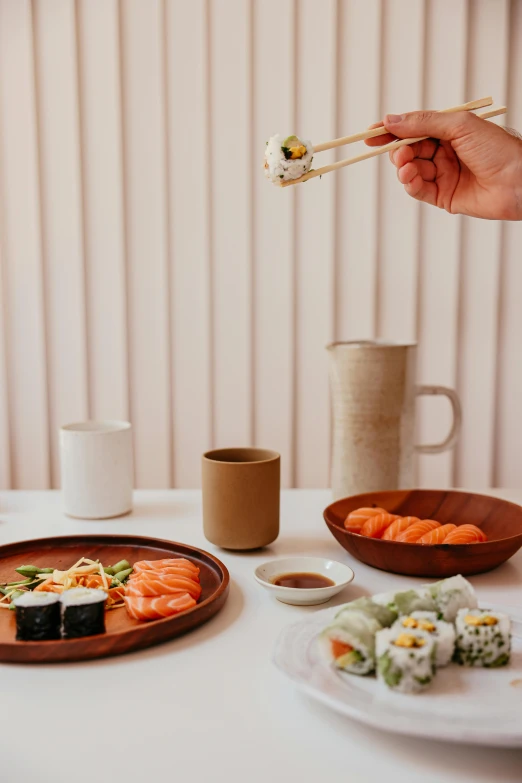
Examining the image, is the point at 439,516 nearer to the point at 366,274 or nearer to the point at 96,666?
the point at 96,666

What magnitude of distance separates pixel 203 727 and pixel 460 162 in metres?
1.20

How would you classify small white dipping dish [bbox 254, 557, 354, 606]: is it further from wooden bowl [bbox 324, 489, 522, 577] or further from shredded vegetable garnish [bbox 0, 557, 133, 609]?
shredded vegetable garnish [bbox 0, 557, 133, 609]

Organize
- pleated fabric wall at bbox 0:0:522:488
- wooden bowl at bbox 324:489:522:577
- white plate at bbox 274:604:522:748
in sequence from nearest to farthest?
white plate at bbox 274:604:522:748 < wooden bowl at bbox 324:489:522:577 < pleated fabric wall at bbox 0:0:522:488

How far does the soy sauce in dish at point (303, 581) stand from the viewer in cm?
94

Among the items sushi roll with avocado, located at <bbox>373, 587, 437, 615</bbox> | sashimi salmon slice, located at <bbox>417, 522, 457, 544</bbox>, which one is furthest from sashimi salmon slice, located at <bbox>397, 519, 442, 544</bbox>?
sushi roll with avocado, located at <bbox>373, 587, 437, 615</bbox>

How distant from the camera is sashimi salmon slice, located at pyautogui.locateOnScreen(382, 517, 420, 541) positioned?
1.01 meters

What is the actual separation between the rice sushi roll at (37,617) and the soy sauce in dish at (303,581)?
290 millimetres

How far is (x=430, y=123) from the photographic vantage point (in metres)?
1.22

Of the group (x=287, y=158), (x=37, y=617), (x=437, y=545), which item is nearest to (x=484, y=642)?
(x=437, y=545)

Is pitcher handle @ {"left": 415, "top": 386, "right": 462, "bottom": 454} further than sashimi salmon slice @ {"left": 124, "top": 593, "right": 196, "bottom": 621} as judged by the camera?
Yes

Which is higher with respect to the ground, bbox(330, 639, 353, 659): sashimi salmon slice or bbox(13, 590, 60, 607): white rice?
bbox(13, 590, 60, 607): white rice

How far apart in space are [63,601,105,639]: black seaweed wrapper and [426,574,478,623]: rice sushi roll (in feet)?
1.15

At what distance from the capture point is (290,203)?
6.92 ft

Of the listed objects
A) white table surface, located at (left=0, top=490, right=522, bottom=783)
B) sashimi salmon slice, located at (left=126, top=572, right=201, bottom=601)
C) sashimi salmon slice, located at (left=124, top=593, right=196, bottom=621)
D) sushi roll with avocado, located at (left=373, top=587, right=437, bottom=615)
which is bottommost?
white table surface, located at (left=0, top=490, right=522, bottom=783)
